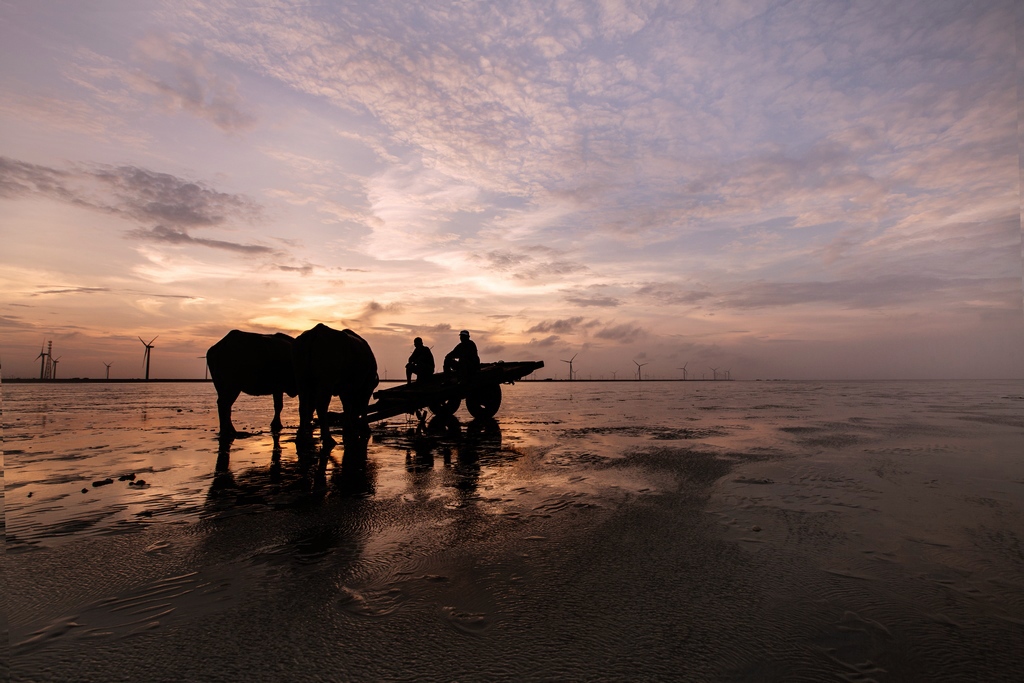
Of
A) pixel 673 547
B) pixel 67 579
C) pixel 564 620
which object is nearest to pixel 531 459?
pixel 673 547

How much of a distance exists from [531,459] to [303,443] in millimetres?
4856

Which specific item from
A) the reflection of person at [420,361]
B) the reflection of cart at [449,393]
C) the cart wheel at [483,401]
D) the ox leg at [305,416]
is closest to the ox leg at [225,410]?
the ox leg at [305,416]

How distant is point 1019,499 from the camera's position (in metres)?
6.43

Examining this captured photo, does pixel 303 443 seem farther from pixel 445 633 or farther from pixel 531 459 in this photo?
pixel 445 633

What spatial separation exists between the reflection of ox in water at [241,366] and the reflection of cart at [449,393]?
253 centimetres

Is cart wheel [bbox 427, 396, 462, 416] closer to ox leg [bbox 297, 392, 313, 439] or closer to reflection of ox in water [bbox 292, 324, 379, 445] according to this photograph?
reflection of ox in water [bbox 292, 324, 379, 445]

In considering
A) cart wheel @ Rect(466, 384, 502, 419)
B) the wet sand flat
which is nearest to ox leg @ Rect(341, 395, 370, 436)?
the wet sand flat

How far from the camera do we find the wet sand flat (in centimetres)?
285

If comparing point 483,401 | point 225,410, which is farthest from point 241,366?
point 483,401

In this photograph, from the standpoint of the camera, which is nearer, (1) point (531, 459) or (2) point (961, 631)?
(2) point (961, 631)

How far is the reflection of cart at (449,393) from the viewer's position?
12.8 meters

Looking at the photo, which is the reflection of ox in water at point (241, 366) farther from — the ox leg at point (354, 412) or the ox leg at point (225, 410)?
the ox leg at point (354, 412)

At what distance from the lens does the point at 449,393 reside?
13945mm

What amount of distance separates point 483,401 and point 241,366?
24.1 ft
